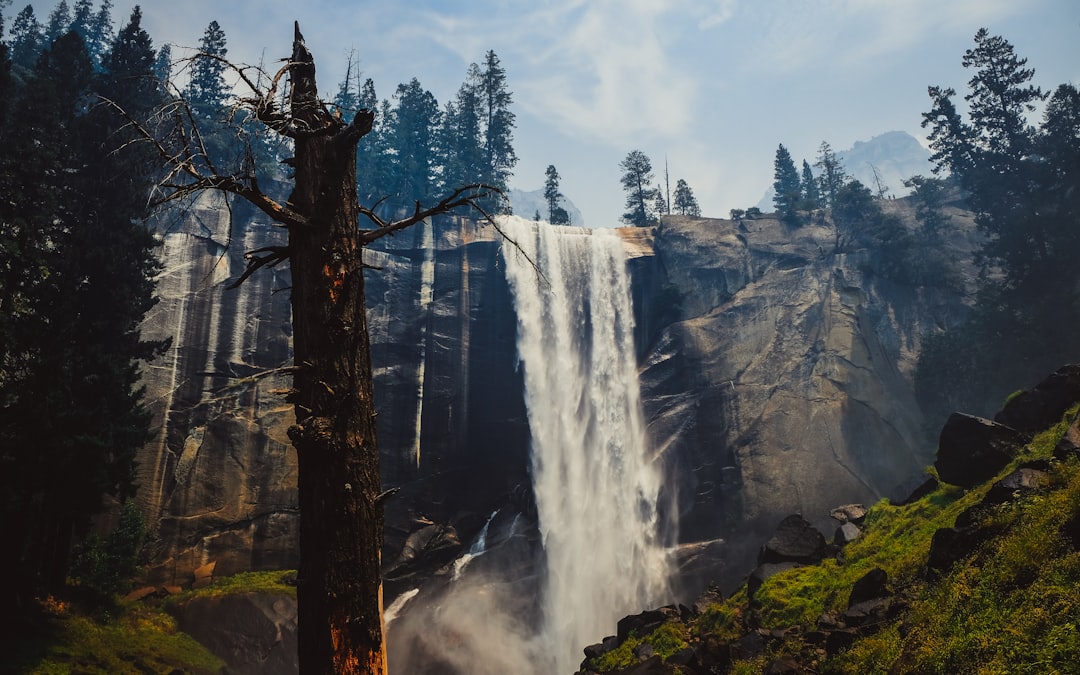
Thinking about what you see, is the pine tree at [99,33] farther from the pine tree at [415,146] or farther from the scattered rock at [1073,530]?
the scattered rock at [1073,530]

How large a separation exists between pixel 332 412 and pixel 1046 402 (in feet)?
53.4

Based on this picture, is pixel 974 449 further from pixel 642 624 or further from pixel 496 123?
pixel 496 123

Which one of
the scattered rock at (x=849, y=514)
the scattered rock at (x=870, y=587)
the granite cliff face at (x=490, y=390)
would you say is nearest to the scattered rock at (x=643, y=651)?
the scattered rock at (x=870, y=587)

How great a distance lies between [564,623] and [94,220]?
82.9ft

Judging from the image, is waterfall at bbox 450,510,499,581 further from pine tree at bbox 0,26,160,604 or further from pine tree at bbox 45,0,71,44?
pine tree at bbox 45,0,71,44

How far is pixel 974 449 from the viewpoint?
12977 millimetres

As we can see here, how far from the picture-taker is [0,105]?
1620cm

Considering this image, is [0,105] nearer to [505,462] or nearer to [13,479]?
[13,479]

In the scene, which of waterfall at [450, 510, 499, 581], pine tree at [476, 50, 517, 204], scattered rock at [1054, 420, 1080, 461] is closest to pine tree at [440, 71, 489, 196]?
pine tree at [476, 50, 517, 204]

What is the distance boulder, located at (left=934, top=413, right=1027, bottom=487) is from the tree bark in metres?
14.2

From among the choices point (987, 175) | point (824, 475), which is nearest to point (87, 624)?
point (824, 475)

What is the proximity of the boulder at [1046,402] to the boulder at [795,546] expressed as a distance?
5414 mm

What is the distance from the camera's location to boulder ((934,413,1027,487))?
12.5 metres

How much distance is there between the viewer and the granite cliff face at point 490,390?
26.4 metres
